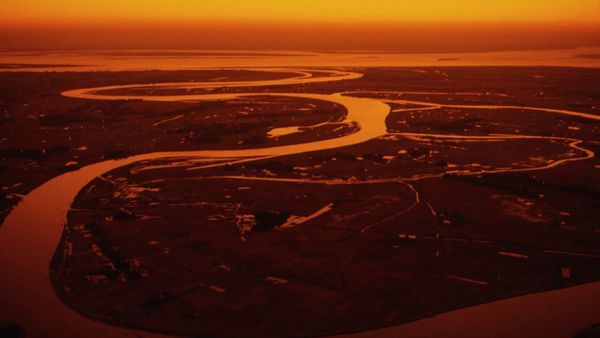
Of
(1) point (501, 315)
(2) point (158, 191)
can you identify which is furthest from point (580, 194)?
(2) point (158, 191)

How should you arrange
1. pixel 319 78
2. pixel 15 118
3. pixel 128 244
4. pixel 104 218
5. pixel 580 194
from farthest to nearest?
pixel 319 78, pixel 15 118, pixel 580 194, pixel 104 218, pixel 128 244

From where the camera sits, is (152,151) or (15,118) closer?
(152,151)

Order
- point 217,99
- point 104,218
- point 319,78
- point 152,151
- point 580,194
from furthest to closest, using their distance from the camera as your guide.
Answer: point 319,78
point 217,99
point 152,151
point 580,194
point 104,218

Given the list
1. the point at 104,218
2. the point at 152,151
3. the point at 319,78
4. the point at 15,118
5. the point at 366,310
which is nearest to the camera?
the point at 366,310

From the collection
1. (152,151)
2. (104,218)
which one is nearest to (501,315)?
(104,218)

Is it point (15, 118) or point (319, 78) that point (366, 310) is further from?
point (319, 78)

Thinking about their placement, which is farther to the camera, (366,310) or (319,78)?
(319,78)

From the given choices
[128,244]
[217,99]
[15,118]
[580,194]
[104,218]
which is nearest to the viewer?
[128,244]

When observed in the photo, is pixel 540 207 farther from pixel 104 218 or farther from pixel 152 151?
pixel 152 151
